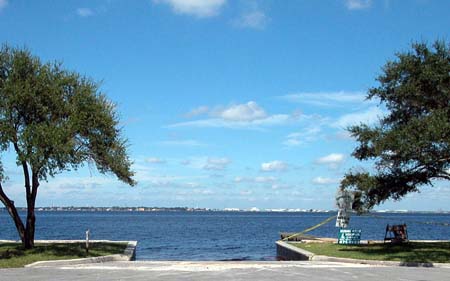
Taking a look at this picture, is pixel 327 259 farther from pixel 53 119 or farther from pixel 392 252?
pixel 53 119

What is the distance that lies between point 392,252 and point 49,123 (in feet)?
53.1

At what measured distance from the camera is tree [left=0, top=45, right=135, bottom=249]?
2397 centimetres

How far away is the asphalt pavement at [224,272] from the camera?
59.5 ft

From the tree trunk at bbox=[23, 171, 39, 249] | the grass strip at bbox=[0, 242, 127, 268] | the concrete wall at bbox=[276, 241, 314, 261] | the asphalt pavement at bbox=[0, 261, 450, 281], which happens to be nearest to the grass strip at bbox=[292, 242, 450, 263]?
the concrete wall at bbox=[276, 241, 314, 261]

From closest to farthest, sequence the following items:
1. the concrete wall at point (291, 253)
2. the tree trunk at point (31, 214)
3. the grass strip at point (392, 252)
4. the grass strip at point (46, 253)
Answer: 1. the grass strip at point (46, 253)
2. the grass strip at point (392, 252)
3. the tree trunk at point (31, 214)
4. the concrete wall at point (291, 253)

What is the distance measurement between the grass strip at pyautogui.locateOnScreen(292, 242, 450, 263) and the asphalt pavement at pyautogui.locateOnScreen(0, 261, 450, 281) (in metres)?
2.33

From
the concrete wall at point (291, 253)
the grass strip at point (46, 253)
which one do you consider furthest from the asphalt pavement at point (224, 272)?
the concrete wall at point (291, 253)

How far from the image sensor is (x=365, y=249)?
95.2ft

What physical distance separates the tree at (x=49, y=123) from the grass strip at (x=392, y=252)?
403 inches

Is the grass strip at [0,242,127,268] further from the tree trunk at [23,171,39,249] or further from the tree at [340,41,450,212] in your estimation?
the tree at [340,41,450,212]

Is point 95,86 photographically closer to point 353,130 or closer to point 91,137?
point 91,137

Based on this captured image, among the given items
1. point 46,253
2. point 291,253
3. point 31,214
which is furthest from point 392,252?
point 31,214

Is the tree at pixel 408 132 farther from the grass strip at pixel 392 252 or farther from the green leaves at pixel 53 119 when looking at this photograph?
the green leaves at pixel 53 119

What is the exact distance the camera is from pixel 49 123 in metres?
25.2
